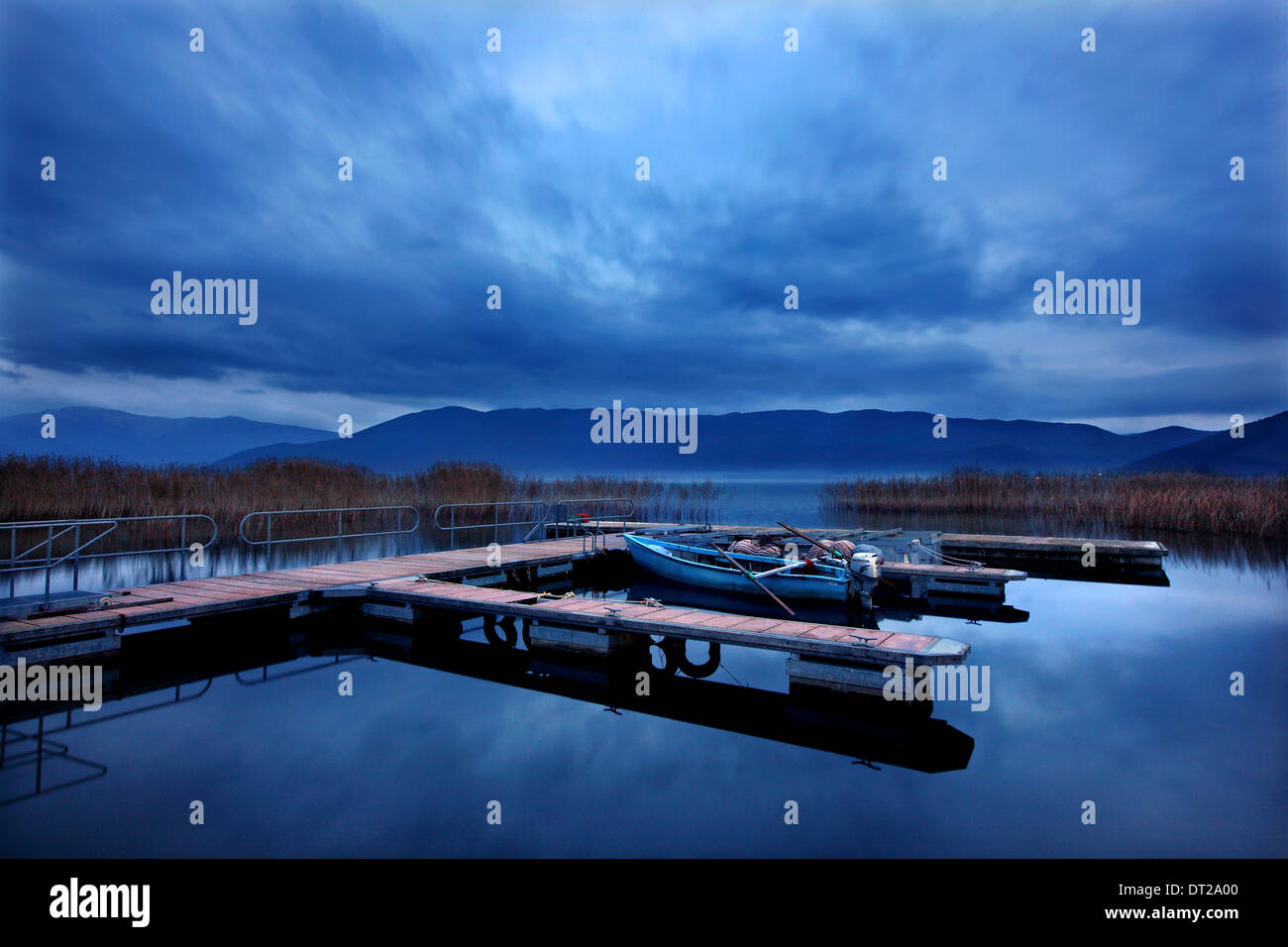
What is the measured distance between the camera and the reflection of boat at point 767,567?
40.4 ft

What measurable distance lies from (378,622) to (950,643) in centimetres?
848

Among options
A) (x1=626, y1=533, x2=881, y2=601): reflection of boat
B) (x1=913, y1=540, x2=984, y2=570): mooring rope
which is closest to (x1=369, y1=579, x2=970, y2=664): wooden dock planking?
(x1=626, y1=533, x2=881, y2=601): reflection of boat

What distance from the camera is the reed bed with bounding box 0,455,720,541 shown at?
59.2ft

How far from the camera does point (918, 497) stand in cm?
2697

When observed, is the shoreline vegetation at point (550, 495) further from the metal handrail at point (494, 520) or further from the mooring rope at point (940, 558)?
the mooring rope at point (940, 558)

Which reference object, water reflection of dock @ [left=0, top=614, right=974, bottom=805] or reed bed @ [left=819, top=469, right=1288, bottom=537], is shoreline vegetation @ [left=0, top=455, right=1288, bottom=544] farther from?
water reflection of dock @ [left=0, top=614, right=974, bottom=805]

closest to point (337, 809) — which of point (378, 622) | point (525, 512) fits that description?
point (378, 622)

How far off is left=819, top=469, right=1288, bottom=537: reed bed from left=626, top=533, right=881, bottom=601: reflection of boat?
44.7 ft

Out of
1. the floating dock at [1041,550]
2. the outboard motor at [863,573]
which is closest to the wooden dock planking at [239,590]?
the outboard motor at [863,573]

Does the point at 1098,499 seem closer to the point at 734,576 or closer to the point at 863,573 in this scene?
the point at 863,573

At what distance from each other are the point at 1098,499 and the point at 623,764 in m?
24.6
